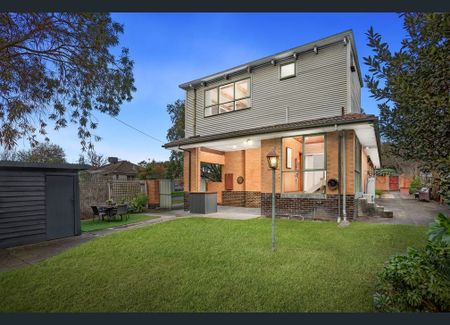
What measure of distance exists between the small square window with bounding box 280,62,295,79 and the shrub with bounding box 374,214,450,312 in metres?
9.56

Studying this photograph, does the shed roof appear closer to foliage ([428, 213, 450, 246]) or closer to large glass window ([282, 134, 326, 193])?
large glass window ([282, 134, 326, 193])

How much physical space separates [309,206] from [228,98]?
746cm

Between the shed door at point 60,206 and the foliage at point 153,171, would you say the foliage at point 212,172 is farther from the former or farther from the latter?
the foliage at point 153,171

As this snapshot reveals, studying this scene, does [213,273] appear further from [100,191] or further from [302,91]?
[100,191]

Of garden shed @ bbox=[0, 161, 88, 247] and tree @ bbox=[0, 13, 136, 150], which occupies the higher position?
tree @ bbox=[0, 13, 136, 150]

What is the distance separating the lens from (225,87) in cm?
1351

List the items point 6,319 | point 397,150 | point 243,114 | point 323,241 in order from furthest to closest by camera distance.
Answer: point 243,114
point 323,241
point 397,150
point 6,319

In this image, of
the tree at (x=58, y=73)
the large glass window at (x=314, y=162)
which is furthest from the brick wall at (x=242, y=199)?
the tree at (x=58, y=73)

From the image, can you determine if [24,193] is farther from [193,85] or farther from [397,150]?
[193,85]

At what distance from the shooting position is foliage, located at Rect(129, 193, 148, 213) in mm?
13211

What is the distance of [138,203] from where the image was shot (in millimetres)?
13445

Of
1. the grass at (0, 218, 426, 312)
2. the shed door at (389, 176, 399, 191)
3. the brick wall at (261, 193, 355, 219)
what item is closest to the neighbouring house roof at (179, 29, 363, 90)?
the brick wall at (261, 193, 355, 219)

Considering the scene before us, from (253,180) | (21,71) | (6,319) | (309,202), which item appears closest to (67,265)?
(6,319)

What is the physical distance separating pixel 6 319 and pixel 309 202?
354 inches
